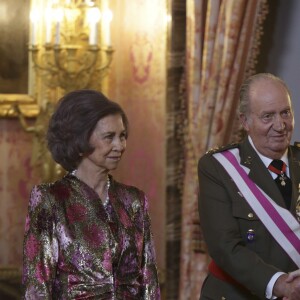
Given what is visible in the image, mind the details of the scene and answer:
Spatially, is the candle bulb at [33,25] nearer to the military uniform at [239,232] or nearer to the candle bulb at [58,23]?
the candle bulb at [58,23]

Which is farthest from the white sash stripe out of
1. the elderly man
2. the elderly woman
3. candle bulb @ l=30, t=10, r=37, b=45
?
candle bulb @ l=30, t=10, r=37, b=45

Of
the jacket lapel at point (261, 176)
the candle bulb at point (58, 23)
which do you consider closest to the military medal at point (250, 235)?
the jacket lapel at point (261, 176)

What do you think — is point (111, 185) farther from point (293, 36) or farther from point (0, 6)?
point (0, 6)

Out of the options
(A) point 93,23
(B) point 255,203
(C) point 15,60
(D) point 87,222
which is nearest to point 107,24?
(A) point 93,23

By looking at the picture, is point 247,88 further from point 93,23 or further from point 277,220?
point 93,23

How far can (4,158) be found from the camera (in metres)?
5.71

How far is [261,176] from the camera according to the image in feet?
9.55

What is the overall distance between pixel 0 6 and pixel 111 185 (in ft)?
10.4

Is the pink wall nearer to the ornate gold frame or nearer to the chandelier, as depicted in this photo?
the ornate gold frame

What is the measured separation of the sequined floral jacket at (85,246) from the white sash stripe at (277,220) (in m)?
0.34

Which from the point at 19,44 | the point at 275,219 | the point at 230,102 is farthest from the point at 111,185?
the point at 19,44

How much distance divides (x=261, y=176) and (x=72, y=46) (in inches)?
103

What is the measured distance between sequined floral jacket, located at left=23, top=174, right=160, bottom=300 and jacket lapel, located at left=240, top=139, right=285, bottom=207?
15.0 inches

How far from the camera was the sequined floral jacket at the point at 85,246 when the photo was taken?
2.59 m
